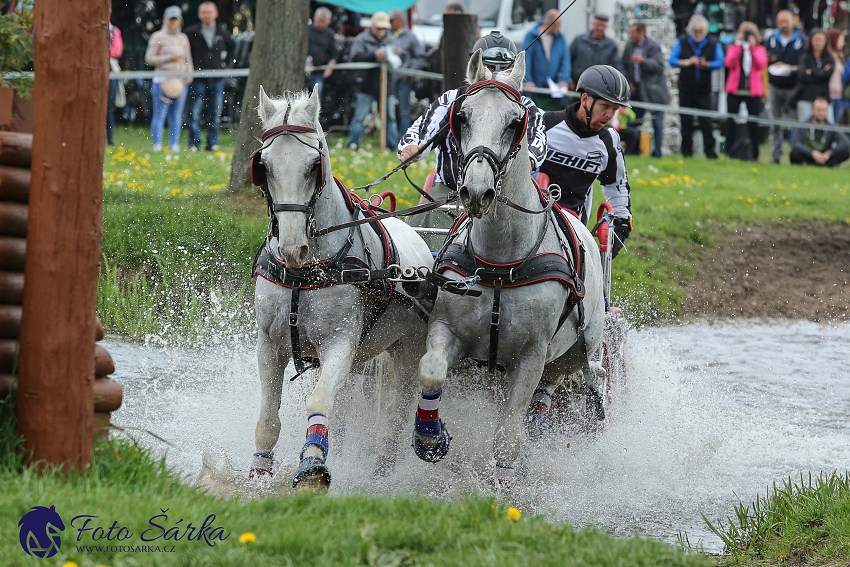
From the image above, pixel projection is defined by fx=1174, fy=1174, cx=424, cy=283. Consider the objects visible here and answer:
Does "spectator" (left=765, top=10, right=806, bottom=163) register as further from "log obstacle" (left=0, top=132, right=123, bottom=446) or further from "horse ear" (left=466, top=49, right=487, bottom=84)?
"log obstacle" (left=0, top=132, right=123, bottom=446)

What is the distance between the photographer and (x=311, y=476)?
5.30 m

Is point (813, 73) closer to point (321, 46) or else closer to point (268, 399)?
point (321, 46)

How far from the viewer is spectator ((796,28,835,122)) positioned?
19312 mm

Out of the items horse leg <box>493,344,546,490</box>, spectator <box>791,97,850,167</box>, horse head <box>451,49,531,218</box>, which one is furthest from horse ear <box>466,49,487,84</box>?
spectator <box>791,97,850,167</box>

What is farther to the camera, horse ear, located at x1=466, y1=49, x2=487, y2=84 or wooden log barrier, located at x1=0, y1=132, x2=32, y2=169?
horse ear, located at x1=466, y1=49, x2=487, y2=84

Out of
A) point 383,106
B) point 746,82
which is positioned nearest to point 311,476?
point 383,106

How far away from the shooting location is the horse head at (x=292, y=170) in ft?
17.6

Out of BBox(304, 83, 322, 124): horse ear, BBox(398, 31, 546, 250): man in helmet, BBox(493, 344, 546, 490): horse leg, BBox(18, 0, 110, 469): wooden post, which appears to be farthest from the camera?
BBox(398, 31, 546, 250): man in helmet

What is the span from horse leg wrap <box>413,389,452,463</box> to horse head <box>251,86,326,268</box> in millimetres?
975

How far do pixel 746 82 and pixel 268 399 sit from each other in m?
15.2

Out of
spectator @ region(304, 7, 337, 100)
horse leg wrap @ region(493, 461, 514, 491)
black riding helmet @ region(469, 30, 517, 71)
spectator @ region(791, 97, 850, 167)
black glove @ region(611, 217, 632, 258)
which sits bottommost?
horse leg wrap @ region(493, 461, 514, 491)

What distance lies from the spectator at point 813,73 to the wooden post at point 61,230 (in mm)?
16712

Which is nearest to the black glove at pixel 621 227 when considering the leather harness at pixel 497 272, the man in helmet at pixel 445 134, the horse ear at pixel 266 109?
the man in helmet at pixel 445 134

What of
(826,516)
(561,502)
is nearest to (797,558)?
(826,516)
